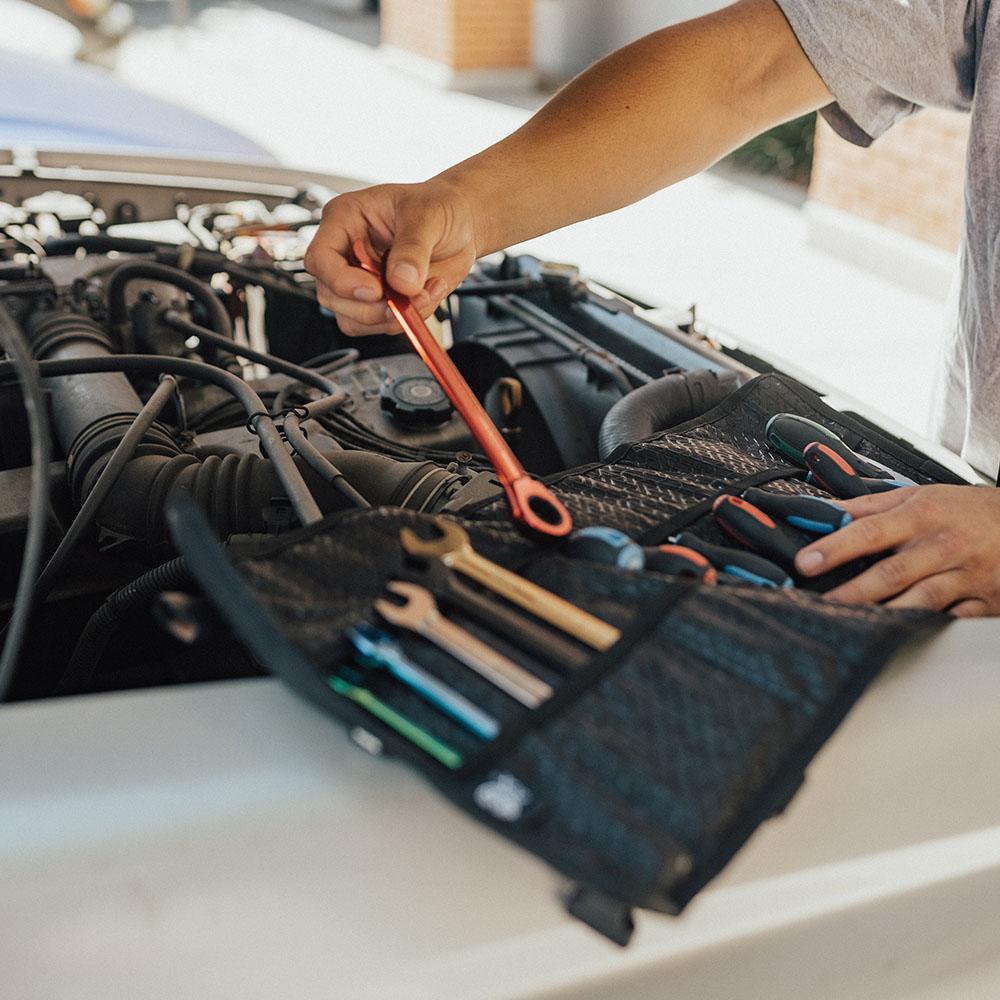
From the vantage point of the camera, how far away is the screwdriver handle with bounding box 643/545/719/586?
31.6 inches

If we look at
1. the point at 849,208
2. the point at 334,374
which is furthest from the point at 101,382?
the point at 849,208

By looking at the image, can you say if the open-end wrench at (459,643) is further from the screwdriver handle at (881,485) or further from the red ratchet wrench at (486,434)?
the screwdriver handle at (881,485)

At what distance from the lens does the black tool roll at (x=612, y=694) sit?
57 centimetres

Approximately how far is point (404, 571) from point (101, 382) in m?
0.77

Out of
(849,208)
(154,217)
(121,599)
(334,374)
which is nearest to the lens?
(121,599)

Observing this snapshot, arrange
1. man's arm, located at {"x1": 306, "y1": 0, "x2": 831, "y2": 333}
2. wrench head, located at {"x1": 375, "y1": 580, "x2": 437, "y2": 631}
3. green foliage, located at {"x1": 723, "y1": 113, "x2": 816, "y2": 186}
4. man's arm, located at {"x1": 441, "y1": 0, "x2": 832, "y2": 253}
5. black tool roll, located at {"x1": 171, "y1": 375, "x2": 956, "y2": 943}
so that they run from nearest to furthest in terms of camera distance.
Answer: black tool roll, located at {"x1": 171, "y1": 375, "x2": 956, "y2": 943}, wrench head, located at {"x1": 375, "y1": 580, "x2": 437, "y2": 631}, man's arm, located at {"x1": 306, "y1": 0, "x2": 831, "y2": 333}, man's arm, located at {"x1": 441, "y1": 0, "x2": 832, "y2": 253}, green foliage, located at {"x1": 723, "y1": 113, "x2": 816, "y2": 186}

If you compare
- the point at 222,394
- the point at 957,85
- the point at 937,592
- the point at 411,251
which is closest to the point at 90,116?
the point at 222,394

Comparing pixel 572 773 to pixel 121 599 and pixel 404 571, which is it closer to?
pixel 404 571

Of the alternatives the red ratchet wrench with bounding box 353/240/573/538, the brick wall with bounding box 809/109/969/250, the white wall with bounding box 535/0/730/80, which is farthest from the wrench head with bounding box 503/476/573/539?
the white wall with bounding box 535/0/730/80

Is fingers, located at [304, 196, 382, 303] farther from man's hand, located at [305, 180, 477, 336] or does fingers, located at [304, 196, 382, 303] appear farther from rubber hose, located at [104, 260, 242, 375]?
rubber hose, located at [104, 260, 242, 375]

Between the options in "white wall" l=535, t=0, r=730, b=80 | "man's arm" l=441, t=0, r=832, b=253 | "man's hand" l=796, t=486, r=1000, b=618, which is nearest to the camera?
"man's hand" l=796, t=486, r=1000, b=618

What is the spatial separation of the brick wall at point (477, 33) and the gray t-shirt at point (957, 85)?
7785 millimetres

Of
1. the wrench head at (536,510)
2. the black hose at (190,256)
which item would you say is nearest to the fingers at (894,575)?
the wrench head at (536,510)

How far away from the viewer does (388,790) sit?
0.64m
